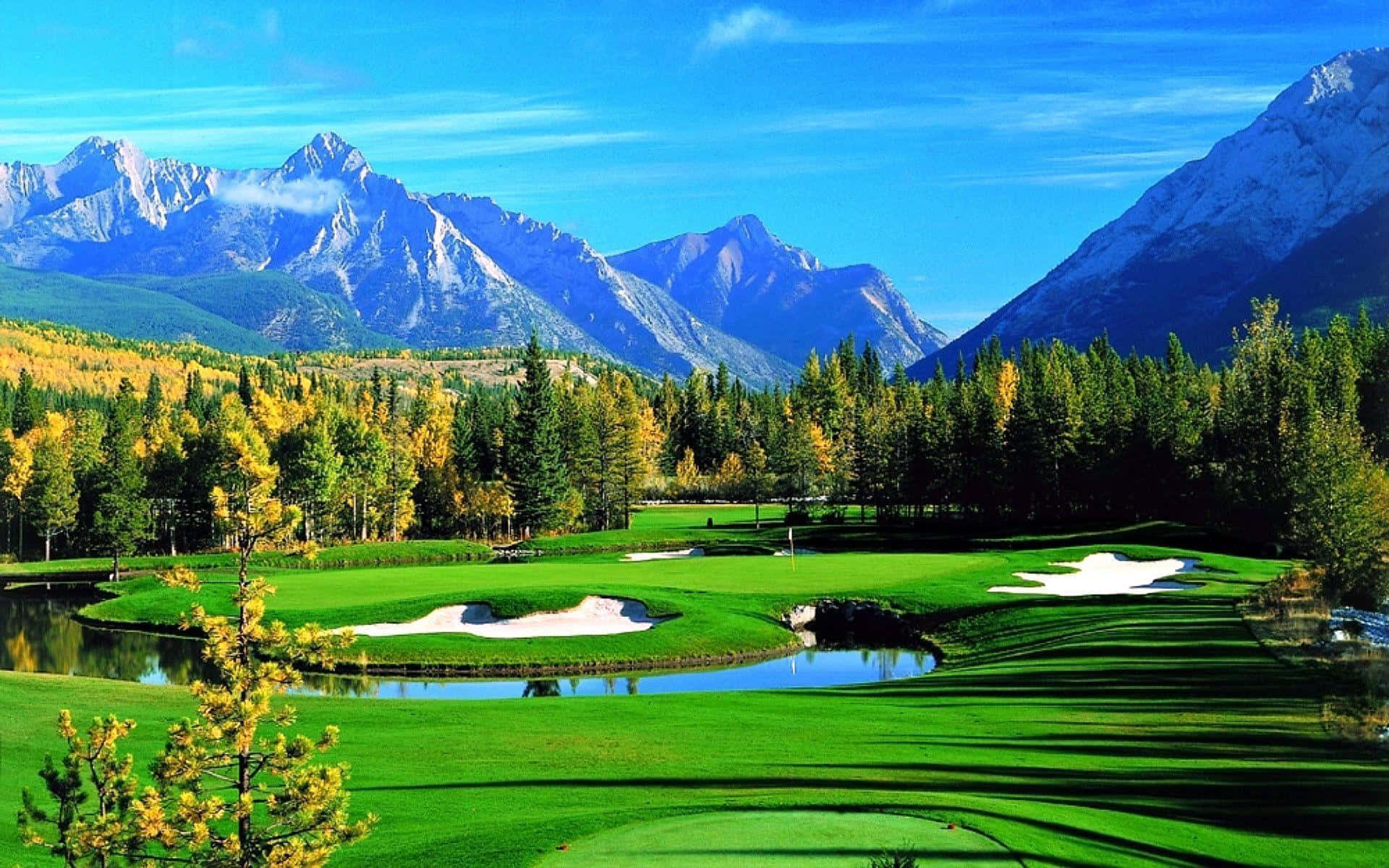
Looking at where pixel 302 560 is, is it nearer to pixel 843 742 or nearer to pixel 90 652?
pixel 90 652

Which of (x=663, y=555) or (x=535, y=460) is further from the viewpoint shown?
(x=535, y=460)

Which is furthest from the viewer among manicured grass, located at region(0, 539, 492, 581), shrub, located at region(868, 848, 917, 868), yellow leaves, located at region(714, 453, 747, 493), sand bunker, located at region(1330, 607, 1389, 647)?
yellow leaves, located at region(714, 453, 747, 493)

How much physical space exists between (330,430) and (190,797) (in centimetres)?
10915

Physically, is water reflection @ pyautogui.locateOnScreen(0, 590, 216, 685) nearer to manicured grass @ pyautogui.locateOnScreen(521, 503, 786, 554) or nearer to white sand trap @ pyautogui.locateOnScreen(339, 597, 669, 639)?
white sand trap @ pyautogui.locateOnScreen(339, 597, 669, 639)

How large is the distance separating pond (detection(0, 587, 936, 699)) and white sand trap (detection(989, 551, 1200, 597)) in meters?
11.9

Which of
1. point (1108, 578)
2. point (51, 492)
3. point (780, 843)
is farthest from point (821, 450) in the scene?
point (780, 843)

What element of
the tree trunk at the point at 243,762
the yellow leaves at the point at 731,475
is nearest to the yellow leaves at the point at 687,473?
the yellow leaves at the point at 731,475

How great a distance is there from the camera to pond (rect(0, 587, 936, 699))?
42.8 meters

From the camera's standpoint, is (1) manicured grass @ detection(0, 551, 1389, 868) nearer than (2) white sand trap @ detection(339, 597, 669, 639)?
Yes

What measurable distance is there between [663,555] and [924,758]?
66653 mm

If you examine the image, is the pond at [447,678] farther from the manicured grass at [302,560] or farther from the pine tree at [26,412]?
the pine tree at [26,412]

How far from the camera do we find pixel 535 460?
365 ft

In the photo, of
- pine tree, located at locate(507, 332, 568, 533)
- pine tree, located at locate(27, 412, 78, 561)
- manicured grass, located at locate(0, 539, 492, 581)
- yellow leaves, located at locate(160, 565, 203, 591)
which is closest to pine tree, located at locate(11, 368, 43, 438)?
pine tree, located at locate(27, 412, 78, 561)

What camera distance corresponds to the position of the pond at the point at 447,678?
140 feet
